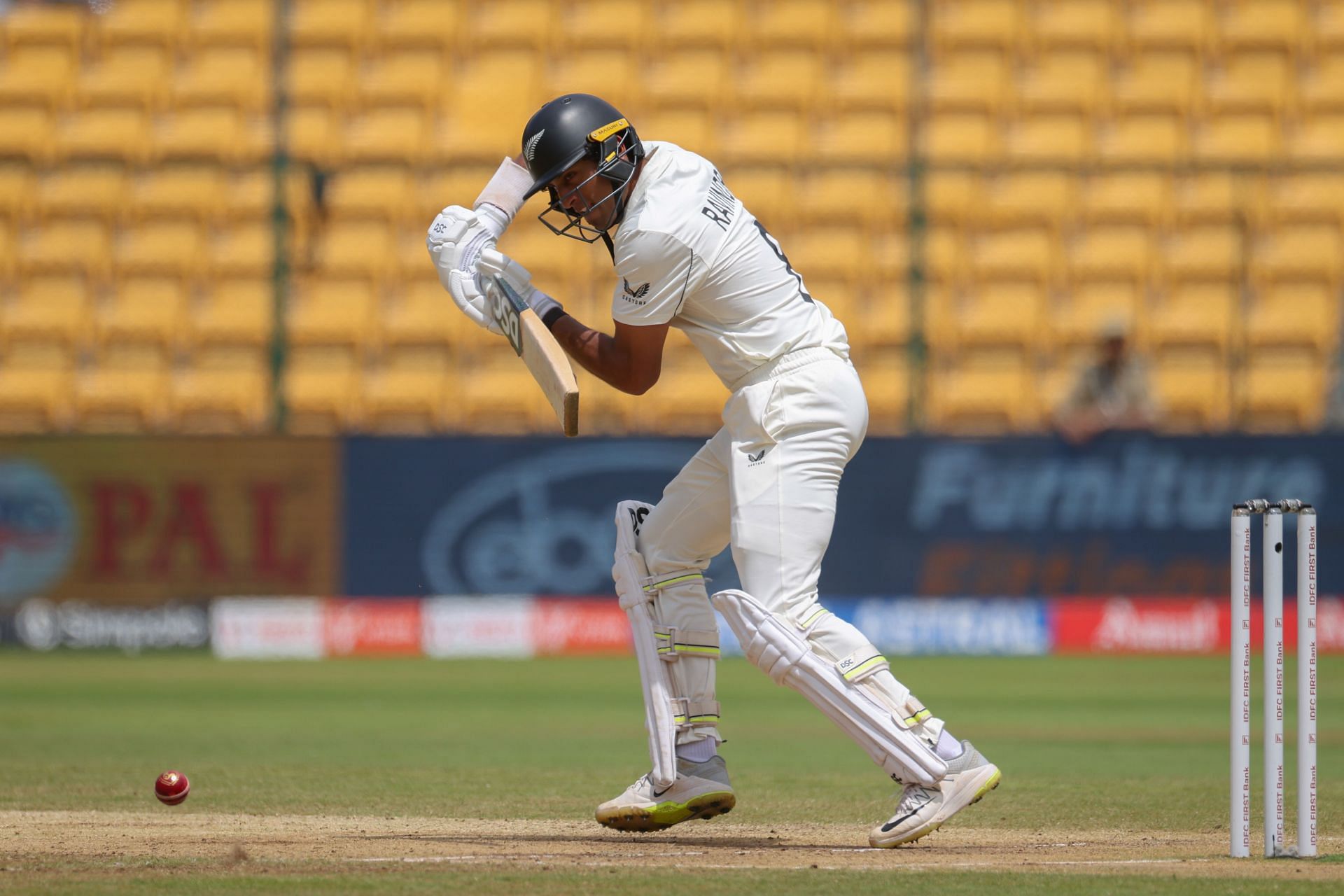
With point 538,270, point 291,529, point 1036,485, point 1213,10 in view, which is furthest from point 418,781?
point 1213,10

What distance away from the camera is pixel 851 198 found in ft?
45.5

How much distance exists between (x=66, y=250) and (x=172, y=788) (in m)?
9.11

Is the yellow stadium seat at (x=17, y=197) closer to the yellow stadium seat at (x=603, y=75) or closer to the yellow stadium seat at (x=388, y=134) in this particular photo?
the yellow stadium seat at (x=388, y=134)

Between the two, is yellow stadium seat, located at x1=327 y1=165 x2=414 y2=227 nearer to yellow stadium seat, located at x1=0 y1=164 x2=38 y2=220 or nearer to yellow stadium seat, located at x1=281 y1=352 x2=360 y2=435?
yellow stadium seat, located at x1=281 y1=352 x2=360 y2=435

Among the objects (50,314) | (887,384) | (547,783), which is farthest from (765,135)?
(547,783)

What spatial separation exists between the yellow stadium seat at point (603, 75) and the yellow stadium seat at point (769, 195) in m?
1.86

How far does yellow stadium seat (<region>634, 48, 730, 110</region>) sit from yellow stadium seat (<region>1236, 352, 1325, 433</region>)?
4.88 meters

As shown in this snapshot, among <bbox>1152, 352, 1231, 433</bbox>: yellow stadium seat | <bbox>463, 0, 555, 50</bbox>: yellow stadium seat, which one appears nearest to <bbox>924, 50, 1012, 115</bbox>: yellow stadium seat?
<bbox>1152, 352, 1231, 433</bbox>: yellow stadium seat

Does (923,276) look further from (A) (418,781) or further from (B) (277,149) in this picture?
(A) (418,781)

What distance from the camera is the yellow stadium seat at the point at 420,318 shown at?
1330cm

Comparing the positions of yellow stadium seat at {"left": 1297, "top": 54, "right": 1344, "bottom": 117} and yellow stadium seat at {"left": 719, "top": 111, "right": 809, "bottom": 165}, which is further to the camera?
yellow stadium seat at {"left": 1297, "top": 54, "right": 1344, "bottom": 117}

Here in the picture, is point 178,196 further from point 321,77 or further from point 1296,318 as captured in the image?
point 1296,318

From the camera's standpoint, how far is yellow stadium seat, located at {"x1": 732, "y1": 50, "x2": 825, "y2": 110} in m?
15.0

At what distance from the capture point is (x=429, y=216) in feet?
44.6
